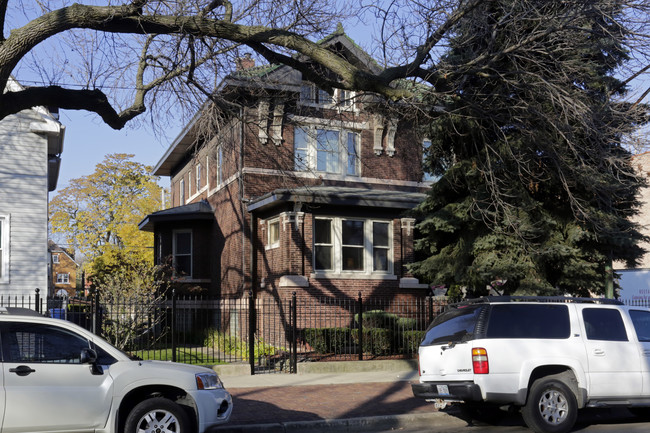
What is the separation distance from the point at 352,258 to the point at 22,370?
15.1m

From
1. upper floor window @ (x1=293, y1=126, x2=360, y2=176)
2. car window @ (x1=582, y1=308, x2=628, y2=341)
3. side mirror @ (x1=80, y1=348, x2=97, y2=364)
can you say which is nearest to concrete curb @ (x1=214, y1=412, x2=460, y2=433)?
car window @ (x1=582, y1=308, x2=628, y2=341)

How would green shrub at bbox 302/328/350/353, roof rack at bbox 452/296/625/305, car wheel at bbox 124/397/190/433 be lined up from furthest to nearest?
green shrub at bbox 302/328/350/353 → roof rack at bbox 452/296/625/305 → car wheel at bbox 124/397/190/433

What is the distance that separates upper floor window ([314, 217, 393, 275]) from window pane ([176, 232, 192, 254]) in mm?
7151

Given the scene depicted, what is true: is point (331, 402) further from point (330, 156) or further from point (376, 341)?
point (330, 156)

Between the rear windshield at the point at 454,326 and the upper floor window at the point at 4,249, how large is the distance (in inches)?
523

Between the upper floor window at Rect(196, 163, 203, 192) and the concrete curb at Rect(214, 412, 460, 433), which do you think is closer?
the concrete curb at Rect(214, 412, 460, 433)

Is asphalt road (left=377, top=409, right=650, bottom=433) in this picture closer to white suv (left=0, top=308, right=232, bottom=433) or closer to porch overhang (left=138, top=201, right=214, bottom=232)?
white suv (left=0, top=308, right=232, bottom=433)

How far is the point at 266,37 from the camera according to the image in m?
11.2

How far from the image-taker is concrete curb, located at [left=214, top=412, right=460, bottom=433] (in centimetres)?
993

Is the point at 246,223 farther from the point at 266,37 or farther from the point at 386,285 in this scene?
the point at 266,37

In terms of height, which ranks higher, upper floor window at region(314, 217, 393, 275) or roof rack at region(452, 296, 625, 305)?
upper floor window at region(314, 217, 393, 275)

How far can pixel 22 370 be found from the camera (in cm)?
741

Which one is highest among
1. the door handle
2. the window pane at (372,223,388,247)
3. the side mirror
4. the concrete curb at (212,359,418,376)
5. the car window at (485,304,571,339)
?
the window pane at (372,223,388,247)

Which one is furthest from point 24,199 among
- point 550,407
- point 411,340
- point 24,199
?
point 550,407
